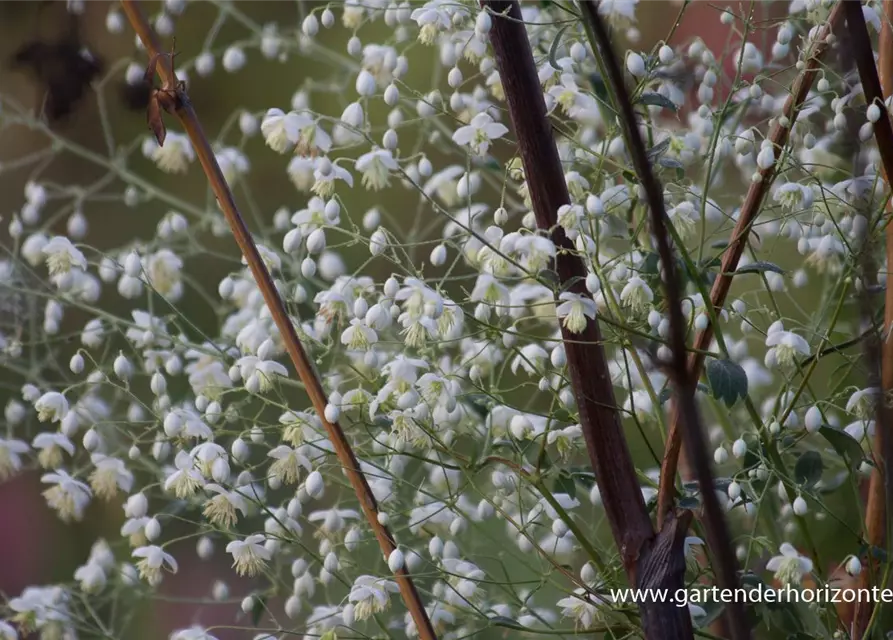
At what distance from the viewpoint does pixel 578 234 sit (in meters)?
0.49

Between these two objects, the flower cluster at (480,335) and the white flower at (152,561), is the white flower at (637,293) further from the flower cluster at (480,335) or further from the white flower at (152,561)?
the white flower at (152,561)

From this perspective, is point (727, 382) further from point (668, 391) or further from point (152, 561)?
point (152, 561)

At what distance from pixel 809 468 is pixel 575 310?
0.17 metres

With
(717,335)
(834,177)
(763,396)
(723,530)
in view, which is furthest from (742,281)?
(723,530)

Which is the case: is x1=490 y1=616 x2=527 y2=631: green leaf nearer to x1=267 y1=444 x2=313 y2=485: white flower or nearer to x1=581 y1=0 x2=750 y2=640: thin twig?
x1=267 y1=444 x2=313 y2=485: white flower

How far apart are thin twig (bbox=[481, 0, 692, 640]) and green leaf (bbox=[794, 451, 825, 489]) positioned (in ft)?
0.32

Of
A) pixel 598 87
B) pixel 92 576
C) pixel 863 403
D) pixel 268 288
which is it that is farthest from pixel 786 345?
pixel 92 576

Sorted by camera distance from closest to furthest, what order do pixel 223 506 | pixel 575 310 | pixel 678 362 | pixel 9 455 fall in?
pixel 678 362
pixel 575 310
pixel 223 506
pixel 9 455

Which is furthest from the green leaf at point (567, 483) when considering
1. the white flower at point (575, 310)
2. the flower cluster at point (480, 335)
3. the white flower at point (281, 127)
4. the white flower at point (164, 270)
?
the white flower at point (164, 270)

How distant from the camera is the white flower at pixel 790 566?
53cm

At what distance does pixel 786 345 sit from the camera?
1.74 ft

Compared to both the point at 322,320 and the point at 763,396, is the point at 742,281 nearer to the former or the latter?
the point at 763,396

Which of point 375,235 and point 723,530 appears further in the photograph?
point 375,235

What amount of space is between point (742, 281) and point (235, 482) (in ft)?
1.78
